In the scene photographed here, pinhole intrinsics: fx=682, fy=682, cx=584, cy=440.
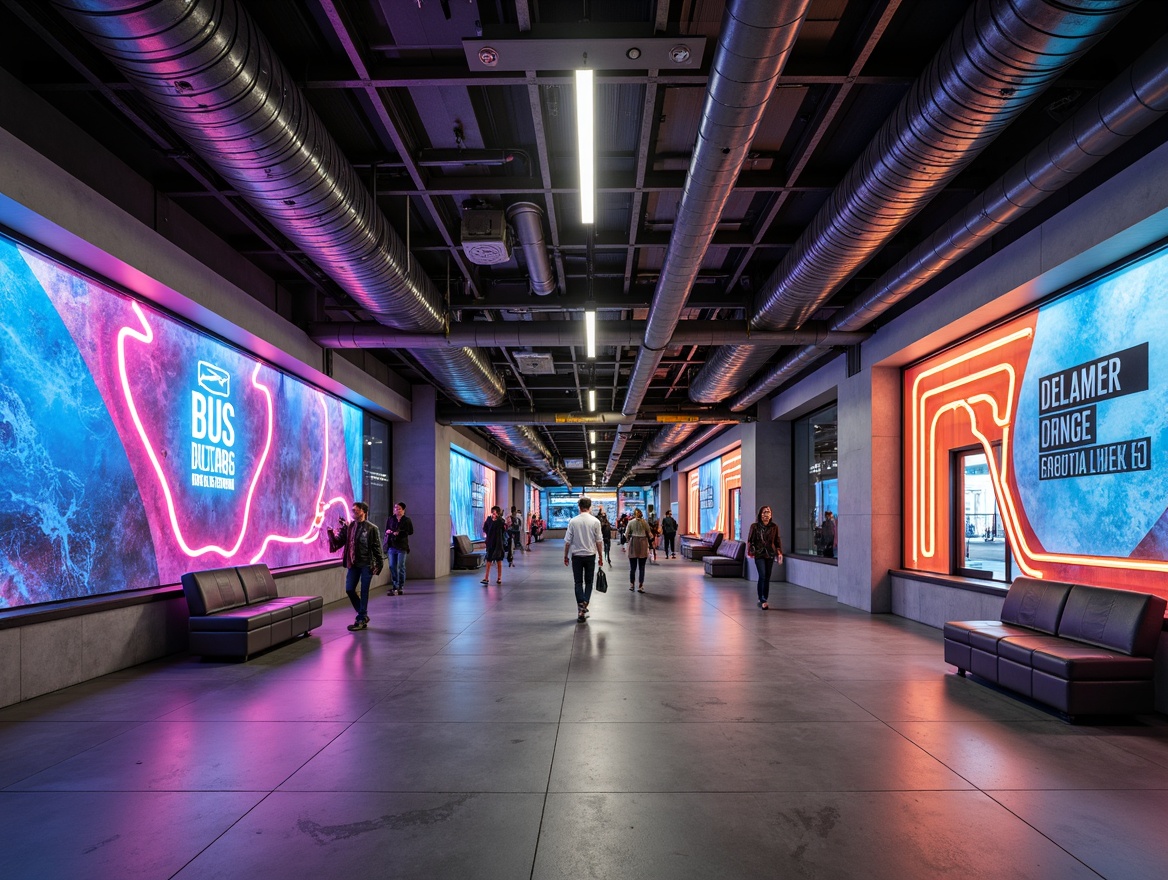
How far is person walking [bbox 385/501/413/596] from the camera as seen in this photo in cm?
1214

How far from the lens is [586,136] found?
15.0 feet

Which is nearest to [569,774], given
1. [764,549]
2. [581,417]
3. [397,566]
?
[764,549]

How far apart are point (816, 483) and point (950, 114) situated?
10813mm

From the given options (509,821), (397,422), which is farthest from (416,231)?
(397,422)

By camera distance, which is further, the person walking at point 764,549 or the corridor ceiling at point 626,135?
the person walking at point 764,549

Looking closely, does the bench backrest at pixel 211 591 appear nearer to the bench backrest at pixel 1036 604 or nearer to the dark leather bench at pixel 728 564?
the bench backrest at pixel 1036 604

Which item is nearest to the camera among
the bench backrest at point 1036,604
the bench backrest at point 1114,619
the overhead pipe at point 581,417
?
the bench backrest at point 1114,619

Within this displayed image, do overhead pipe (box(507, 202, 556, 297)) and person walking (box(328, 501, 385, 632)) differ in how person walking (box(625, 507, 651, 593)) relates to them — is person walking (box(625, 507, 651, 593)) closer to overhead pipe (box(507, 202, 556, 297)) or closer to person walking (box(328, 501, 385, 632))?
person walking (box(328, 501, 385, 632))

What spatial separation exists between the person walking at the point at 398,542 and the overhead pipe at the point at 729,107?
7.35 m

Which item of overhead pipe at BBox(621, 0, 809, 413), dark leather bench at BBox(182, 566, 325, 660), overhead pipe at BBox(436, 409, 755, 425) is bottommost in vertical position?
dark leather bench at BBox(182, 566, 325, 660)

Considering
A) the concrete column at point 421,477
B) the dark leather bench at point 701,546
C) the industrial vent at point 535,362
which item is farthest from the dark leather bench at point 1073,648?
the dark leather bench at point 701,546

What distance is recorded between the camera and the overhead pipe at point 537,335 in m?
9.09

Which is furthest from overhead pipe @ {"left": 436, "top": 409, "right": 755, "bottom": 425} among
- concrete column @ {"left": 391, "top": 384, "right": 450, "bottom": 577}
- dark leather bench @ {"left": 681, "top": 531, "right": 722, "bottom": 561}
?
dark leather bench @ {"left": 681, "top": 531, "right": 722, "bottom": 561}

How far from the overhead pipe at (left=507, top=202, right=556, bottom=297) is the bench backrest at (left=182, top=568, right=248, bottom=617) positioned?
467cm
